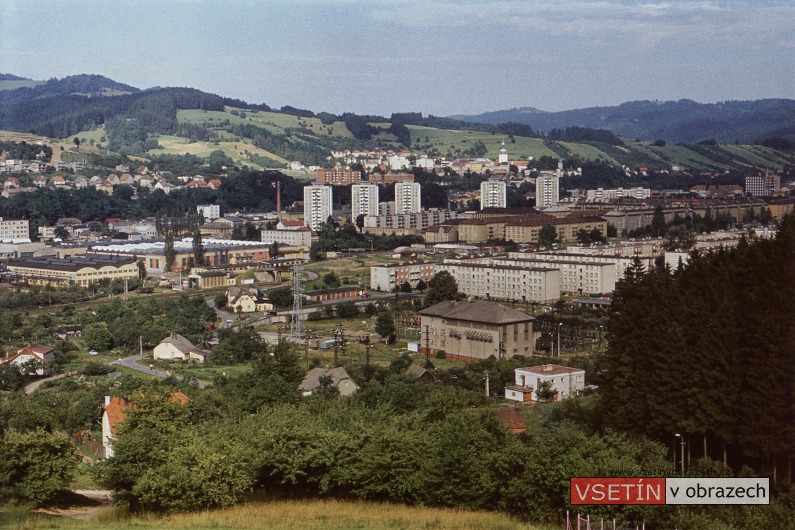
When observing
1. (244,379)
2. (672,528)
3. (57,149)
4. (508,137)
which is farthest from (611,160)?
(672,528)

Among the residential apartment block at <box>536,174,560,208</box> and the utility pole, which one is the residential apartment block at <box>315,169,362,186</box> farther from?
the utility pole

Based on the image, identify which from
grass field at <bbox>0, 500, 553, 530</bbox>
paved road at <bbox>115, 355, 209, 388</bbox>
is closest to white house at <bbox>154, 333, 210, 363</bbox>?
paved road at <bbox>115, 355, 209, 388</bbox>

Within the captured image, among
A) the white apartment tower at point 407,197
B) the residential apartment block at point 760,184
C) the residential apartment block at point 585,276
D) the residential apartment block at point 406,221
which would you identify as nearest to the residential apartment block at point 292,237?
the residential apartment block at point 406,221

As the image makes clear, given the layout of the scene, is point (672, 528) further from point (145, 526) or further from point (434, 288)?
point (434, 288)

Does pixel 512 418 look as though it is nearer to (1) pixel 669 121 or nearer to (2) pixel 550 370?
(2) pixel 550 370

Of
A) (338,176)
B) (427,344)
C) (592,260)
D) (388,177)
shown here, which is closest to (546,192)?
(388,177)

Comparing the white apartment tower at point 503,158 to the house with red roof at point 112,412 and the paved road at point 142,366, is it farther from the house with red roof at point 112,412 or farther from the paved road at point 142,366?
the house with red roof at point 112,412
